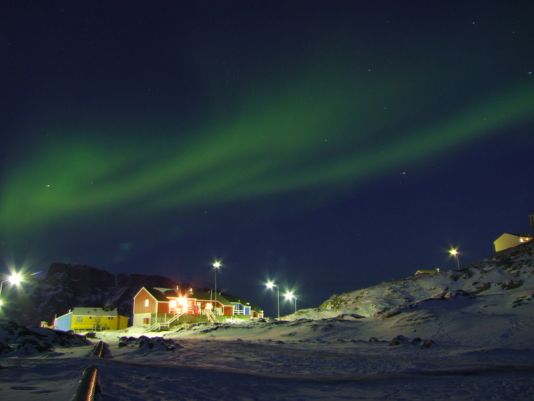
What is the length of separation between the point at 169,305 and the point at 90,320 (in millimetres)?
21285

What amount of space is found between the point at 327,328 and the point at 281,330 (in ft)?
16.5

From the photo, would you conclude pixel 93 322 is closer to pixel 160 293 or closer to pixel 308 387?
pixel 160 293

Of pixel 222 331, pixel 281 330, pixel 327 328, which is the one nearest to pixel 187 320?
pixel 222 331

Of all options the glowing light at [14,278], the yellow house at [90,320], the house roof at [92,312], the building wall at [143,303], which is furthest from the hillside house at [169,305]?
the glowing light at [14,278]

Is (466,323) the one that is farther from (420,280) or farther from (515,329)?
(420,280)

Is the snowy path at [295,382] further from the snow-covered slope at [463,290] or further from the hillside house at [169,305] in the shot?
the hillside house at [169,305]

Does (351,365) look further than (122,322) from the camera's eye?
No

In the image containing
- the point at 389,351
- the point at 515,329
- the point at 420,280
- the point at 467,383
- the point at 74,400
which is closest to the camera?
the point at 74,400

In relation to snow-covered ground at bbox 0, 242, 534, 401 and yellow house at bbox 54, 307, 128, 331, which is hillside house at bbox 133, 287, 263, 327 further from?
snow-covered ground at bbox 0, 242, 534, 401

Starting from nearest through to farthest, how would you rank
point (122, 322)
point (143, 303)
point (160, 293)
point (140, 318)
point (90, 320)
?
point (140, 318) → point (143, 303) → point (160, 293) → point (90, 320) → point (122, 322)

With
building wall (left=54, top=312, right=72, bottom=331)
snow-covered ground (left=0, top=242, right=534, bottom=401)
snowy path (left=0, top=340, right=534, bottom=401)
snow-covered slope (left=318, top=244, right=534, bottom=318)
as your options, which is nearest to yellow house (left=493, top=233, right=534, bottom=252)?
snow-covered slope (left=318, top=244, right=534, bottom=318)

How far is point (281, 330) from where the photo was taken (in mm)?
34250

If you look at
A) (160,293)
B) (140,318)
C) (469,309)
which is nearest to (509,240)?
(469,309)

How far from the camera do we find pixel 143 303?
7188 centimetres
